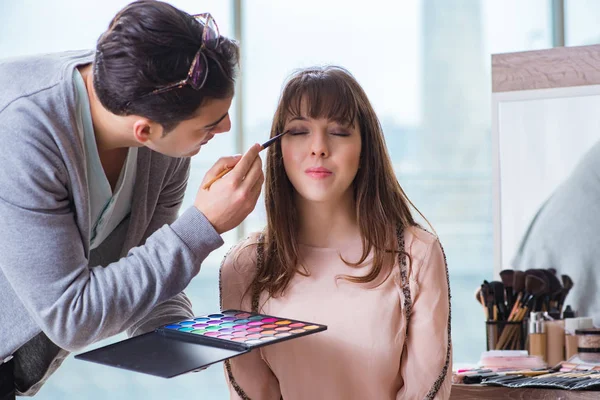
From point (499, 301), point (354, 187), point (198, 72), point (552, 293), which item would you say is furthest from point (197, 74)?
point (552, 293)

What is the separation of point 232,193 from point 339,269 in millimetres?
363

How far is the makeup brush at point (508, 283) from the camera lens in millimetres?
1823

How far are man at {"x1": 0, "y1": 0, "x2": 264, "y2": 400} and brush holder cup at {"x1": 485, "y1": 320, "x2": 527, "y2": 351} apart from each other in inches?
35.5

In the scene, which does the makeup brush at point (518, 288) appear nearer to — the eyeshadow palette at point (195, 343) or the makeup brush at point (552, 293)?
the makeup brush at point (552, 293)

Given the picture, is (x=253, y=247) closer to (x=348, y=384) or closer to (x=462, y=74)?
(x=348, y=384)

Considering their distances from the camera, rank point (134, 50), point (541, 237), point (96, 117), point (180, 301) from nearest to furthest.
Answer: point (134, 50), point (96, 117), point (180, 301), point (541, 237)

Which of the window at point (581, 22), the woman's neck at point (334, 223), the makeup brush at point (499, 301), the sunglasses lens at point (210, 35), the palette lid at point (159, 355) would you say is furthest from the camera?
the window at point (581, 22)

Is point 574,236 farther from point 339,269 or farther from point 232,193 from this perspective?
point 232,193

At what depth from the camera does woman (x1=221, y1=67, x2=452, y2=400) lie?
1315 mm

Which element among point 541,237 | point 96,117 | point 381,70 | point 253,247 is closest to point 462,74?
point 381,70

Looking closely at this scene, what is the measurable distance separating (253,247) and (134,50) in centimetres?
54

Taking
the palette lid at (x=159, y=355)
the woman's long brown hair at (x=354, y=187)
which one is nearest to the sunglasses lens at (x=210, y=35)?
the woman's long brown hair at (x=354, y=187)

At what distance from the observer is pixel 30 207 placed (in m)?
1.01

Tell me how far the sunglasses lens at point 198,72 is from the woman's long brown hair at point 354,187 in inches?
13.7
